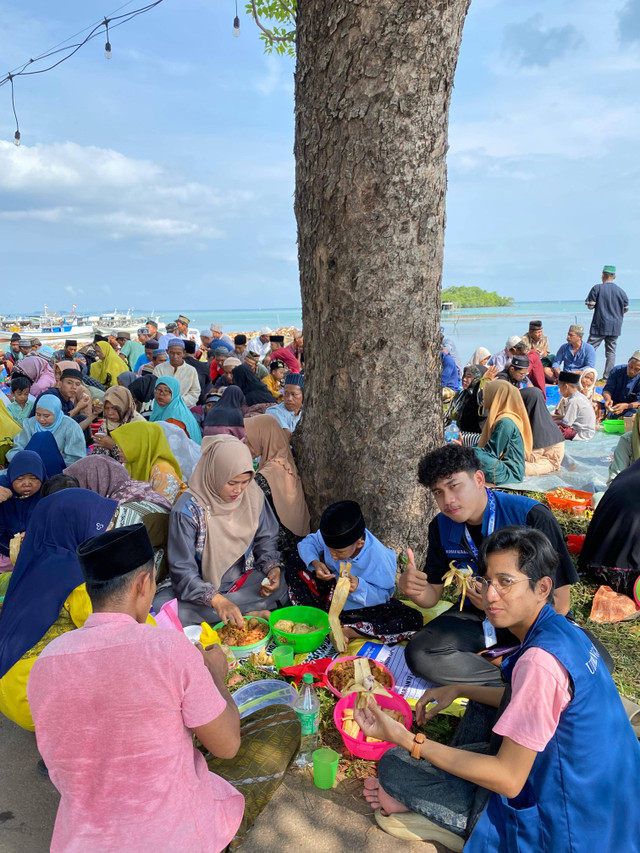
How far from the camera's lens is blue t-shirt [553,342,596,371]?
1057cm

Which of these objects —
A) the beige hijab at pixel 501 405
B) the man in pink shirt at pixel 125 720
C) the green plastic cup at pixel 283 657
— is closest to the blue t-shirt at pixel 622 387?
the beige hijab at pixel 501 405

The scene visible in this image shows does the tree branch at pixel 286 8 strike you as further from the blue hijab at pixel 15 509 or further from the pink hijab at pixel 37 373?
the pink hijab at pixel 37 373

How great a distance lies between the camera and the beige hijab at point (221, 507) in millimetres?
3740

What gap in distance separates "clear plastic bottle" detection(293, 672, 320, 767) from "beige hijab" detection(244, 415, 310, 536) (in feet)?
5.77

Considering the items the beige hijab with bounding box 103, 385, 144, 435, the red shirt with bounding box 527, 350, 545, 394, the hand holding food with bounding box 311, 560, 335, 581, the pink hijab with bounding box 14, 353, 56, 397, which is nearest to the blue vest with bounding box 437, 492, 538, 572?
the hand holding food with bounding box 311, 560, 335, 581

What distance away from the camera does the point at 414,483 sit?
13.5ft

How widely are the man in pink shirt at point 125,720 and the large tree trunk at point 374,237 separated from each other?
2.37 m

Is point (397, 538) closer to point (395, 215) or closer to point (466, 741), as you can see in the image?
point (466, 741)

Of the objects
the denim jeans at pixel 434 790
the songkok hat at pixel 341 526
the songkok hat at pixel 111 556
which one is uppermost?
the songkok hat at pixel 111 556

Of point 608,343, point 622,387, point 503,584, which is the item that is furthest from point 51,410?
point 608,343

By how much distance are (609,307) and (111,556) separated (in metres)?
11.9

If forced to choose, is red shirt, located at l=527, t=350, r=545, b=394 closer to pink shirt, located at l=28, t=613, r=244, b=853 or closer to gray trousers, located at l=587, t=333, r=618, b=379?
gray trousers, located at l=587, t=333, r=618, b=379

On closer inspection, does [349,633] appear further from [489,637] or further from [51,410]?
[51,410]

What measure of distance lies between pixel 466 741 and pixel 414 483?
6.26 ft
